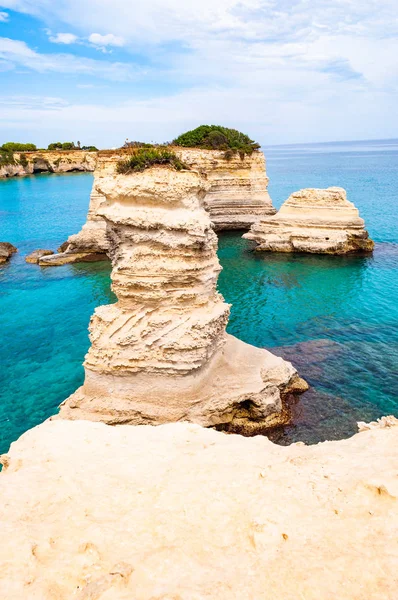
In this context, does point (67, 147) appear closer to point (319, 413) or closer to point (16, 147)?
point (16, 147)

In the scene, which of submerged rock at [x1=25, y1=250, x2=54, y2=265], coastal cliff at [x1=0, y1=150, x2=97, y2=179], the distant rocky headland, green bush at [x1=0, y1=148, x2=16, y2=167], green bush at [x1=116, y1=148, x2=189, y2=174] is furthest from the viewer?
coastal cliff at [x1=0, y1=150, x2=97, y2=179]

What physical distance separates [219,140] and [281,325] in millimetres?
26990

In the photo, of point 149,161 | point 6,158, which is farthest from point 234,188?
point 6,158

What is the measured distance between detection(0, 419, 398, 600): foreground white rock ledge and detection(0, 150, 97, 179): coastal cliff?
10968 cm

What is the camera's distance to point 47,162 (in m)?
110

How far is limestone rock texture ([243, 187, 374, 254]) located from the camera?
31922 millimetres

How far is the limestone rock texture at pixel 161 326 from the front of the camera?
12.0 m

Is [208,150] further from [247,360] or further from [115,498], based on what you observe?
[115,498]

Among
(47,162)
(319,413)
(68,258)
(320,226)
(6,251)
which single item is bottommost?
(68,258)

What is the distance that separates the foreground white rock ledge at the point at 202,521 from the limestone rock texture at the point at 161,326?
5.20 metres

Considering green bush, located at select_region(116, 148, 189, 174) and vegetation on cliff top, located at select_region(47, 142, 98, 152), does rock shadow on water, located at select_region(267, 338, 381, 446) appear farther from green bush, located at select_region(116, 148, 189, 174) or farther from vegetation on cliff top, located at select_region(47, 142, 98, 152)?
vegetation on cliff top, located at select_region(47, 142, 98, 152)

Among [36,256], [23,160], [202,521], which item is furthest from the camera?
[23,160]

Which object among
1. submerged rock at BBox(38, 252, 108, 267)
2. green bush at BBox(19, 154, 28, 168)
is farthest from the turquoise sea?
green bush at BBox(19, 154, 28, 168)

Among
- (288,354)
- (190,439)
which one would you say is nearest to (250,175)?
(288,354)
